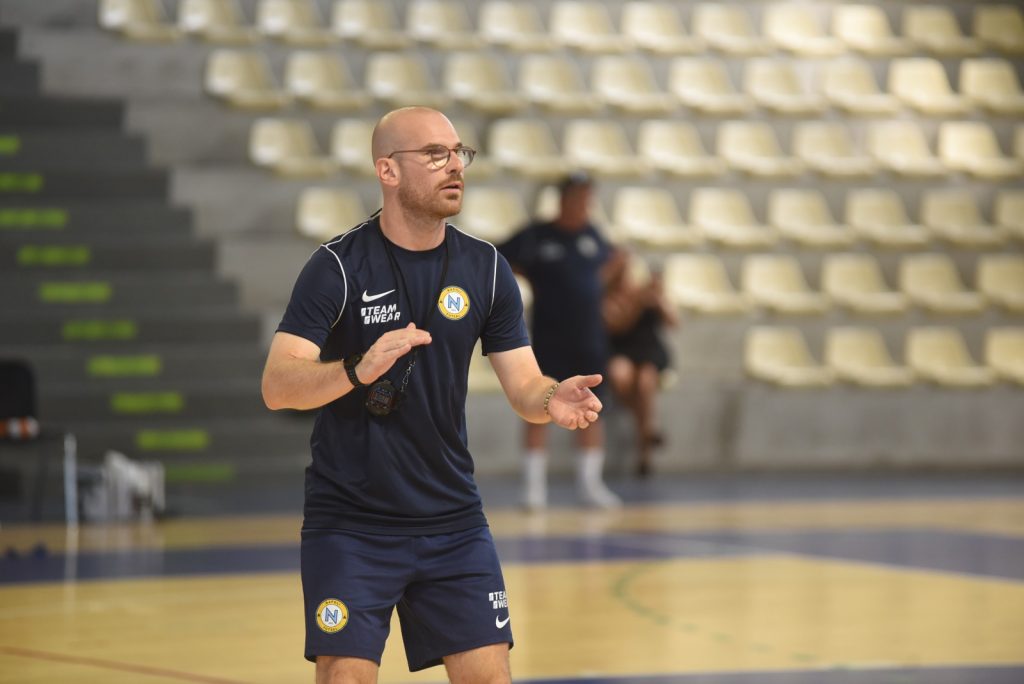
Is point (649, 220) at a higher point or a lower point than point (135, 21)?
lower

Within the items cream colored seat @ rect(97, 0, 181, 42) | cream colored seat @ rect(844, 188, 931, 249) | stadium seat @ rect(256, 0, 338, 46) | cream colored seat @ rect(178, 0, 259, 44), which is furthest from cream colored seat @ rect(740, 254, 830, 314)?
cream colored seat @ rect(97, 0, 181, 42)

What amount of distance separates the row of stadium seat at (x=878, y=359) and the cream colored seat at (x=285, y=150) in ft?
14.6

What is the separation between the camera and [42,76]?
14.6 metres

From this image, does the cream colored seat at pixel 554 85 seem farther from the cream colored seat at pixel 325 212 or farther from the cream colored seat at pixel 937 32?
the cream colored seat at pixel 937 32

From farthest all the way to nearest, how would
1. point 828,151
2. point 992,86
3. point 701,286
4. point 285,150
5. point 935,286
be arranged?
point 992,86, point 828,151, point 935,286, point 701,286, point 285,150

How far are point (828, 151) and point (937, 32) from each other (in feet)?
7.29

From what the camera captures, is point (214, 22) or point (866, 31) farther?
point (866, 31)

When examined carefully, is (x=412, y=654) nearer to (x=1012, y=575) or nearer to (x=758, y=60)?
(x=1012, y=575)

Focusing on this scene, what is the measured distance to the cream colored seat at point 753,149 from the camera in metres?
16.4

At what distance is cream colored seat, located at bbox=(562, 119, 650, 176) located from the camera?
52.0 ft

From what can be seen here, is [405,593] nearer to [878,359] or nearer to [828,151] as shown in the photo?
[878,359]

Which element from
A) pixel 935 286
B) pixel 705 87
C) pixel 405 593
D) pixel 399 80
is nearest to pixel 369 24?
pixel 399 80

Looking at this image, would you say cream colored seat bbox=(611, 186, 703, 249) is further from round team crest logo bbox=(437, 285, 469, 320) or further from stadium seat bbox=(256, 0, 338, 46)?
round team crest logo bbox=(437, 285, 469, 320)

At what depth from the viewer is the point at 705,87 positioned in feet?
54.9
